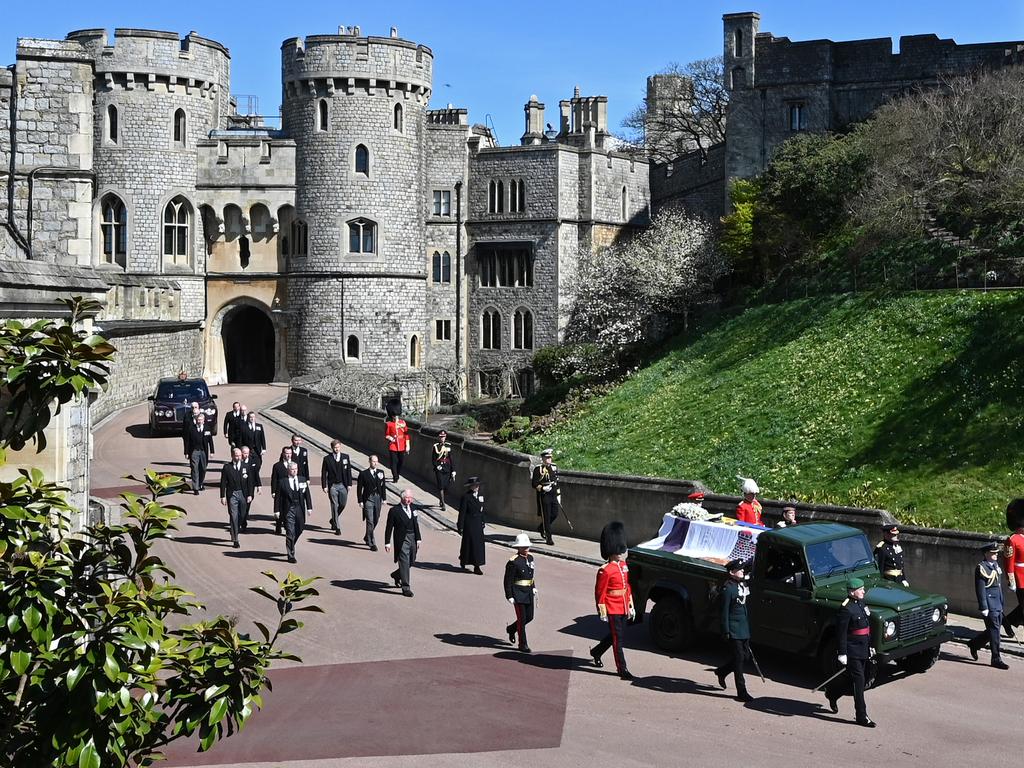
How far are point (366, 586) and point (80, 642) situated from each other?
1308 cm

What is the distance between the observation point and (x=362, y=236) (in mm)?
57531

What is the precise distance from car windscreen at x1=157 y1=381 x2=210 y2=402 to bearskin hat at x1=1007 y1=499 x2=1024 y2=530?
963 inches

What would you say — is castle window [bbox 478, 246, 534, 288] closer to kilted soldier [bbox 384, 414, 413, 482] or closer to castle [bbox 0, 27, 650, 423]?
castle [bbox 0, 27, 650, 423]

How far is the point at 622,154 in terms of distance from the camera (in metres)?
66.8

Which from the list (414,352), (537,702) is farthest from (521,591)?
(414,352)

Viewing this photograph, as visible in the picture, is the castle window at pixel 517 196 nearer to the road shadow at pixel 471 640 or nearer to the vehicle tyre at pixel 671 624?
the road shadow at pixel 471 640

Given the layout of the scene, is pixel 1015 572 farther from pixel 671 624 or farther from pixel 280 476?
pixel 280 476

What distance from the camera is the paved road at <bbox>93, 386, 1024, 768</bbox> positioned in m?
12.1

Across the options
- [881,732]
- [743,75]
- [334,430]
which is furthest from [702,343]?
[881,732]

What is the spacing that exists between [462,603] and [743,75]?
40191mm

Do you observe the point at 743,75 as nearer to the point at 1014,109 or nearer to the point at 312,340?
the point at 1014,109

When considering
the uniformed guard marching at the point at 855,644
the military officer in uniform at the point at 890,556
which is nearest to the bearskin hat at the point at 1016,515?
the military officer in uniform at the point at 890,556

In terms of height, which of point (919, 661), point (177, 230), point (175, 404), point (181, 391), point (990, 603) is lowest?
point (919, 661)

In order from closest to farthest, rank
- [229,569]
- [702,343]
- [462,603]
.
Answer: [462,603] < [229,569] < [702,343]
